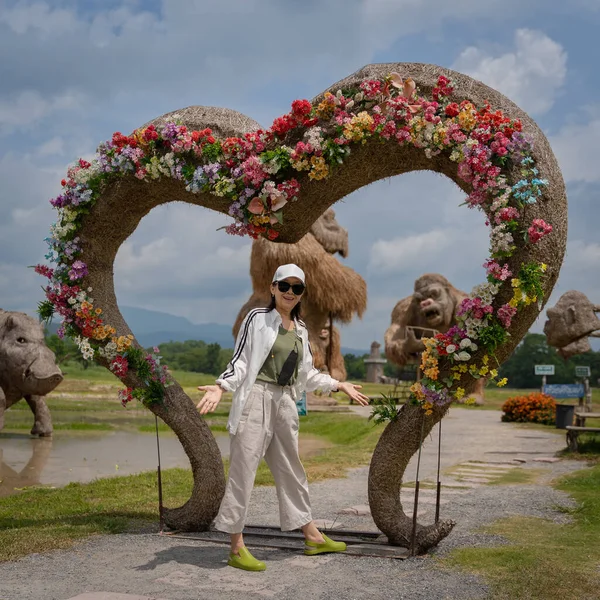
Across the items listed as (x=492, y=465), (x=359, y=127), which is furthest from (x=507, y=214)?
(x=492, y=465)

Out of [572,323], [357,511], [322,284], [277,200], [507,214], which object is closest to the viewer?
[507,214]

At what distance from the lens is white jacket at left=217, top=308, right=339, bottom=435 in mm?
4820

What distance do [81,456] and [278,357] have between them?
20.4ft

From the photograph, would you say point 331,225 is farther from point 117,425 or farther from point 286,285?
point 286,285

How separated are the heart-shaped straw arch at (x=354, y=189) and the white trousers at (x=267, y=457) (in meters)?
0.58

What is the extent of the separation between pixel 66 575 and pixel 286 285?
2163 mm

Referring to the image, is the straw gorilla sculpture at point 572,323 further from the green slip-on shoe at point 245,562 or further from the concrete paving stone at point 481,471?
the green slip-on shoe at point 245,562

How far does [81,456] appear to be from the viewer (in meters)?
10.3

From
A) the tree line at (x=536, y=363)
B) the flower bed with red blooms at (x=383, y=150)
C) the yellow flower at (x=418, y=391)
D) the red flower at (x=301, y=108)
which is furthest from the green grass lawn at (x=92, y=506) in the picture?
the tree line at (x=536, y=363)

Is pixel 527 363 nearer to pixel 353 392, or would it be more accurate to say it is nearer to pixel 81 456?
pixel 81 456

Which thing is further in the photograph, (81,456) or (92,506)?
(81,456)

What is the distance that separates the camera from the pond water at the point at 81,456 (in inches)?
341

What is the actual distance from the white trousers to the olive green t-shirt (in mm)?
58

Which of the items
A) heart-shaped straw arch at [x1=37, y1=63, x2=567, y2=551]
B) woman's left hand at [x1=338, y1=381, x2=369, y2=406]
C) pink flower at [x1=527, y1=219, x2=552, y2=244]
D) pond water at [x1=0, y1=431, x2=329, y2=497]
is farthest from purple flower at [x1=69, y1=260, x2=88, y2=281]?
pink flower at [x1=527, y1=219, x2=552, y2=244]
